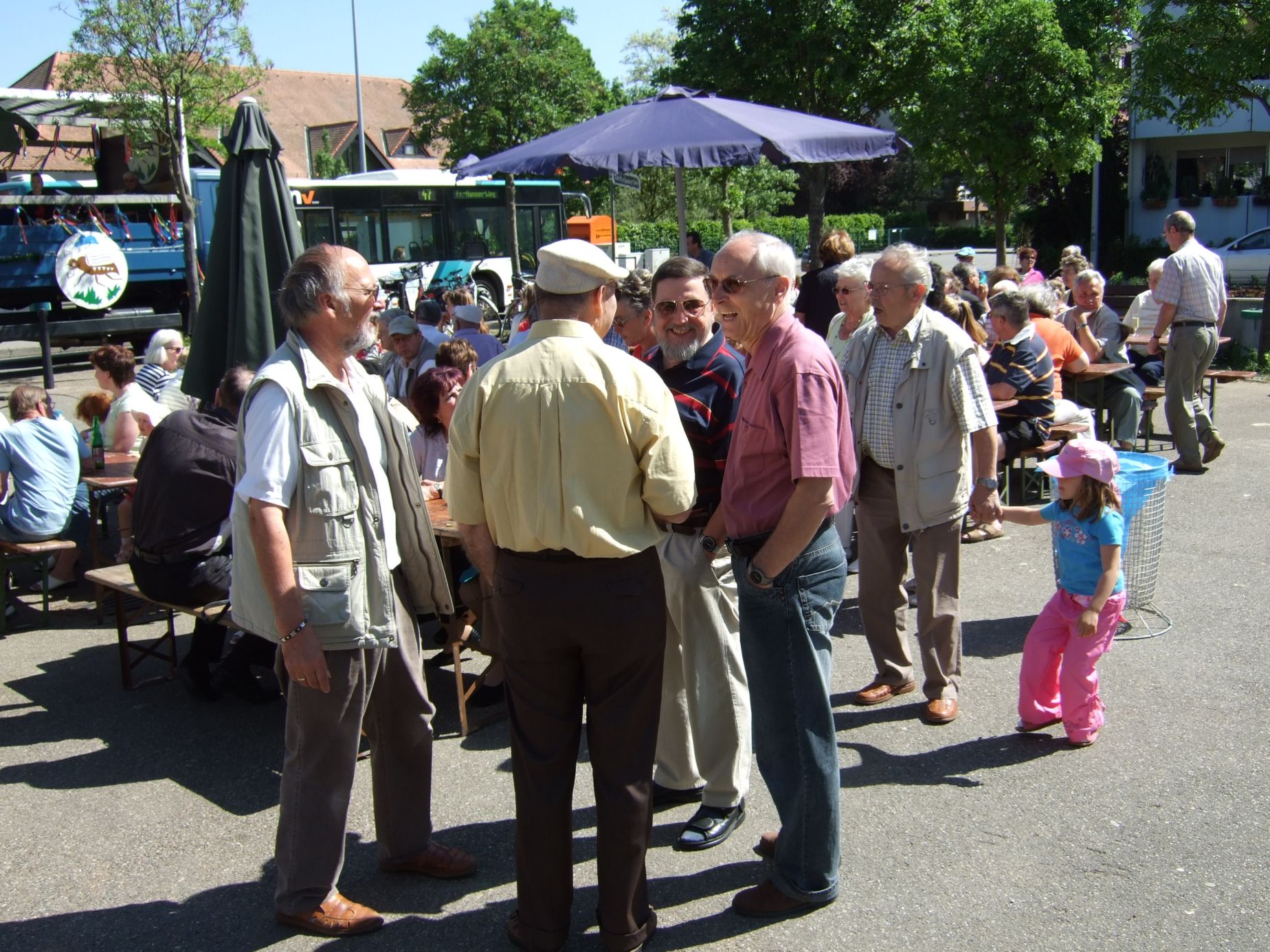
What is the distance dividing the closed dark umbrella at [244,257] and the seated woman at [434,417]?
0.78 m

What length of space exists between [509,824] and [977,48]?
678 inches

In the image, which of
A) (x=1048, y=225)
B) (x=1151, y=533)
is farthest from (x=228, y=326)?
(x=1048, y=225)

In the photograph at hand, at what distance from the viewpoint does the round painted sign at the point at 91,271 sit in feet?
47.4

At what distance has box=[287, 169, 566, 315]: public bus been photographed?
21844mm

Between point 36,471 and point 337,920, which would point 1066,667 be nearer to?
point 337,920

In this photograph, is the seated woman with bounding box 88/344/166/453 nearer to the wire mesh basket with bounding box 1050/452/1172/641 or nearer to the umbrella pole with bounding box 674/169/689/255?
the umbrella pole with bounding box 674/169/689/255

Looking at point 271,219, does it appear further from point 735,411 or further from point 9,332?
point 9,332

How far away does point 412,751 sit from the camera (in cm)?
340

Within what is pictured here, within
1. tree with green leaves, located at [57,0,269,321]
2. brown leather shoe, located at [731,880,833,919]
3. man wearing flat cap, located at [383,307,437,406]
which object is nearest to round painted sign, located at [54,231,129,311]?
tree with green leaves, located at [57,0,269,321]

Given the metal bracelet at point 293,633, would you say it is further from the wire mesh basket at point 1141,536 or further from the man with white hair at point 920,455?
the wire mesh basket at point 1141,536

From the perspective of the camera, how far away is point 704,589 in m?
3.63

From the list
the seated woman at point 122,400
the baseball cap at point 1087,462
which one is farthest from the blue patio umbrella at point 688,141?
the baseball cap at point 1087,462

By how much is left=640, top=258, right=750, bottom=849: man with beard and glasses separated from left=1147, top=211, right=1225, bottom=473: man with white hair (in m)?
6.17

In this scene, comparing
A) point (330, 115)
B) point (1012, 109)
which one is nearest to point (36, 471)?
point (1012, 109)
